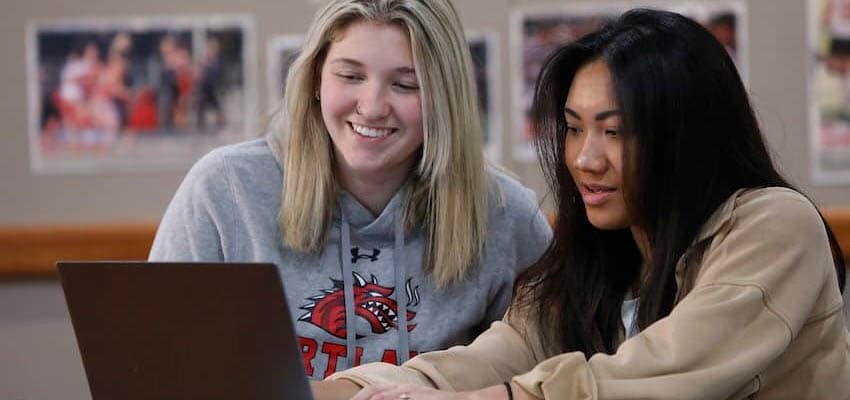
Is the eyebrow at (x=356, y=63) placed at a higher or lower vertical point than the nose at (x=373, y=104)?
higher

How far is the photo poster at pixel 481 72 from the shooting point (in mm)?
2771

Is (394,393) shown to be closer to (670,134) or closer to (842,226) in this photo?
(670,134)

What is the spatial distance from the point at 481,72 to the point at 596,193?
42.5 inches

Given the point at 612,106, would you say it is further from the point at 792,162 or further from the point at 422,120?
the point at 792,162

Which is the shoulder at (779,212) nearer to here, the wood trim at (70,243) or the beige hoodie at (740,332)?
the beige hoodie at (740,332)

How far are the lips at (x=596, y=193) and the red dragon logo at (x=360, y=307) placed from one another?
0.47 m

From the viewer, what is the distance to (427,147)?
2109mm

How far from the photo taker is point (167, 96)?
282 cm

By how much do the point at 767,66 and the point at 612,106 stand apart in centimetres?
121

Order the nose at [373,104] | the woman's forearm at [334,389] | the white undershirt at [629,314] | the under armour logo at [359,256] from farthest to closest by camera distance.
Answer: the under armour logo at [359,256], the nose at [373,104], the white undershirt at [629,314], the woman's forearm at [334,389]

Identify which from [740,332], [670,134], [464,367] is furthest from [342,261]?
[740,332]

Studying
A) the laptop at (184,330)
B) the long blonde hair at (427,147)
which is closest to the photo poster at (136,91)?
the long blonde hair at (427,147)

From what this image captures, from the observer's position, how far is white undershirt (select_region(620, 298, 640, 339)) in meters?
1.79

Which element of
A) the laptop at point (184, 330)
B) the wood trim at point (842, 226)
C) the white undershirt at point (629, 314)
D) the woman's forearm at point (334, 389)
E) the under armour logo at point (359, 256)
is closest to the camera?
the laptop at point (184, 330)
